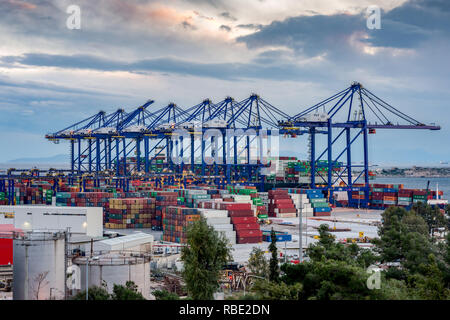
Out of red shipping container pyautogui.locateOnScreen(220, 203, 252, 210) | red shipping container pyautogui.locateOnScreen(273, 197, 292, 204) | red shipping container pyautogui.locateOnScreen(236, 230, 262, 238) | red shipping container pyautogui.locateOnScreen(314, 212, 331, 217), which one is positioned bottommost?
red shipping container pyautogui.locateOnScreen(314, 212, 331, 217)

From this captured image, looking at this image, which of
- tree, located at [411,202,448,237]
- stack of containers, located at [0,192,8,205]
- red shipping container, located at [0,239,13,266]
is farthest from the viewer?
stack of containers, located at [0,192,8,205]

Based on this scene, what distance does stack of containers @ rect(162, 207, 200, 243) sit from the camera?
145 ft

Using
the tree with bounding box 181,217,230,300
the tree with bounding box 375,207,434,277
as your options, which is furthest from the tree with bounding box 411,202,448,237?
the tree with bounding box 181,217,230,300

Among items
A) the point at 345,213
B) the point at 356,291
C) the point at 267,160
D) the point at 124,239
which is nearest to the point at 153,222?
the point at 124,239

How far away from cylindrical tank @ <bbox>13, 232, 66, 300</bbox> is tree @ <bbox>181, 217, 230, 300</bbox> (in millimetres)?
4811

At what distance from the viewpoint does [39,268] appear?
69.4 ft

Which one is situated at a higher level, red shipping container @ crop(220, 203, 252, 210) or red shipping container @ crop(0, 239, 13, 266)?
red shipping container @ crop(220, 203, 252, 210)

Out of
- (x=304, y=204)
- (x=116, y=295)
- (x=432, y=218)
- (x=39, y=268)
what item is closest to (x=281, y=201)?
(x=304, y=204)

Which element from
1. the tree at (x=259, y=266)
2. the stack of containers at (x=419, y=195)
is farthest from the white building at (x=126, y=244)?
the stack of containers at (x=419, y=195)

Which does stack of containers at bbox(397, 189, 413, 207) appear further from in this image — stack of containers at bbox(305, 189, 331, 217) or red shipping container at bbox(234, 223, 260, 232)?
red shipping container at bbox(234, 223, 260, 232)

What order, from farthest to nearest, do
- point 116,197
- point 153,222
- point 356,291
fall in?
point 116,197, point 153,222, point 356,291
